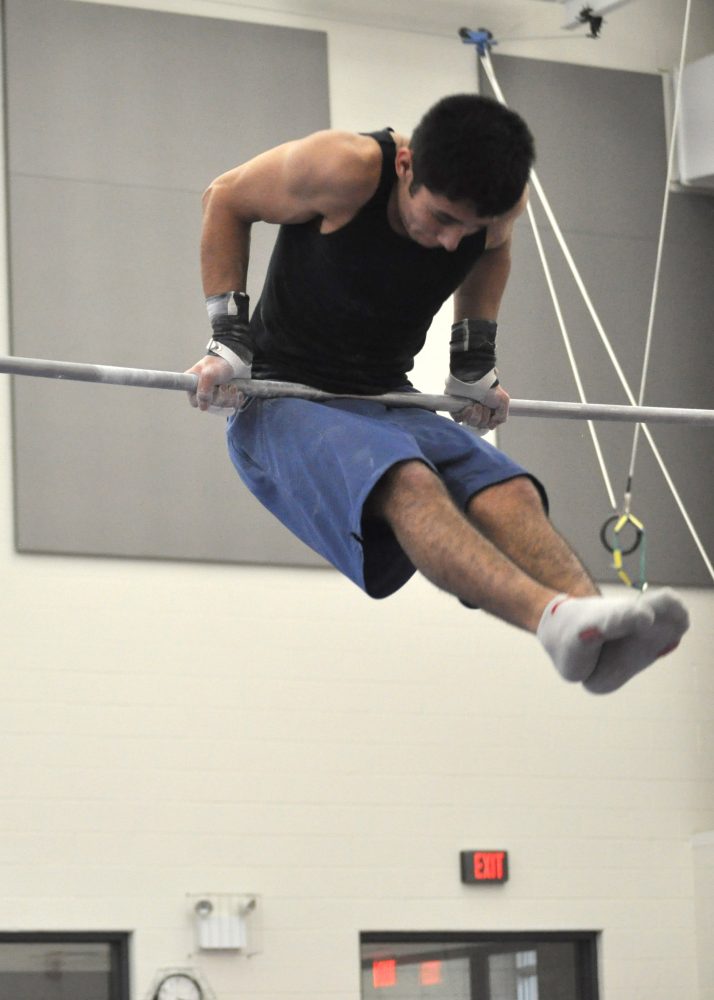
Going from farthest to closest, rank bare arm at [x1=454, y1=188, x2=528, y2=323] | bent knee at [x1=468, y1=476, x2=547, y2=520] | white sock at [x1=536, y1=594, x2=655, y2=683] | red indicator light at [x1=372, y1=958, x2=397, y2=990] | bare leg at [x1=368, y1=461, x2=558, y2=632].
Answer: red indicator light at [x1=372, y1=958, x2=397, y2=990] → bare arm at [x1=454, y1=188, x2=528, y2=323] → bent knee at [x1=468, y1=476, x2=547, y2=520] → bare leg at [x1=368, y1=461, x2=558, y2=632] → white sock at [x1=536, y1=594, x2=655, y2=683]

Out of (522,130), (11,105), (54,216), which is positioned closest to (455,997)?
(54,216)

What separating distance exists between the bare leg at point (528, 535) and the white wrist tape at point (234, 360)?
57 cm

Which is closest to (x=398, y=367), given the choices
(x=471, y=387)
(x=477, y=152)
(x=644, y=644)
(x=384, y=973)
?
(x=471, y=387)

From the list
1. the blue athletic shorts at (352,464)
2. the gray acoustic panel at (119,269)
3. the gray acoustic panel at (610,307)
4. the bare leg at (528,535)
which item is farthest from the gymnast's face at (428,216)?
the gray acoustic panel at (610,307)

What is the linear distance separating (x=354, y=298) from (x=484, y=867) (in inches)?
157

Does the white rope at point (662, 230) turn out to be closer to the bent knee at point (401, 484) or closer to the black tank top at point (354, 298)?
the black tank top at point (354, 298)

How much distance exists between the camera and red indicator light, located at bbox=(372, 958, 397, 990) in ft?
22.7

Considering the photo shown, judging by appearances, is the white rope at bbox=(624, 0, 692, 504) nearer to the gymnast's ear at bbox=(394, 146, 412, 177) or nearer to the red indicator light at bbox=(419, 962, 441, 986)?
the red indicator light at bbox=(419, 962, 441, 986)

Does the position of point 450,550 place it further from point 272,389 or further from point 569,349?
point 569,349

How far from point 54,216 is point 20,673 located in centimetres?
180

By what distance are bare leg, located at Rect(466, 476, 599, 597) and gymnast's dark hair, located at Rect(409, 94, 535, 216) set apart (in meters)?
0.55

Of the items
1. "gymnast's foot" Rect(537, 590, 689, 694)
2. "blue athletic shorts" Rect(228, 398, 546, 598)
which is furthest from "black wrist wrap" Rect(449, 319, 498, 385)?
"gymnast's foot" Rect(537, 590, 689, 694)

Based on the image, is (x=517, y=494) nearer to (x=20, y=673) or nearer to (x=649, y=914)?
(x=20, y=673)

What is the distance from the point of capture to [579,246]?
771cm
